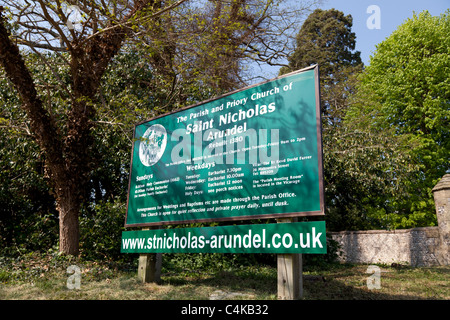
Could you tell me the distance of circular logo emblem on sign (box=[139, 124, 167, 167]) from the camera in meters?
8.50

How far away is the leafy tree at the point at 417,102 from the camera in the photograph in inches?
877

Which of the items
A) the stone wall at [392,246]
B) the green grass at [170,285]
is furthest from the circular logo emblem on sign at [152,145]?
the stone wall at [392,246]

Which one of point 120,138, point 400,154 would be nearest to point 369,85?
point 400,154

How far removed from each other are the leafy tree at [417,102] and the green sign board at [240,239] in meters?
17.8

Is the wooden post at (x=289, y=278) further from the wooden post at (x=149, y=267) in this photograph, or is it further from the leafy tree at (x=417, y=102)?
the leafy tree at (x=417, y=102)

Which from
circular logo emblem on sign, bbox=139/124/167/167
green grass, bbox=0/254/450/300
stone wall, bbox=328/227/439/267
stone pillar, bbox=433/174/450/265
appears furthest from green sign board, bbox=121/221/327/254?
stone pillar, bbox=433/174/450/265

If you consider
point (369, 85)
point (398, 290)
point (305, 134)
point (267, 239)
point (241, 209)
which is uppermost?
point (369, 85)

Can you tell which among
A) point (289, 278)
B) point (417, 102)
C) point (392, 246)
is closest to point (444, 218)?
point (392, 246)

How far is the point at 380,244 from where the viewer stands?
1898cm

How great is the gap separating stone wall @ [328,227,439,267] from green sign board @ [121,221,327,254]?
10939 mm

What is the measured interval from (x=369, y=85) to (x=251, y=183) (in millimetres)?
22142

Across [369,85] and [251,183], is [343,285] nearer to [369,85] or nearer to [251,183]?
[251,183]

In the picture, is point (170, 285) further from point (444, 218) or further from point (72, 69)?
point (444, 218)

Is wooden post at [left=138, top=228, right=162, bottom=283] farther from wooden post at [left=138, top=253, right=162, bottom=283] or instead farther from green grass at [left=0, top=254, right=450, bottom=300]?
green grass at [left=0, top=254, right=450, bottom=300]
